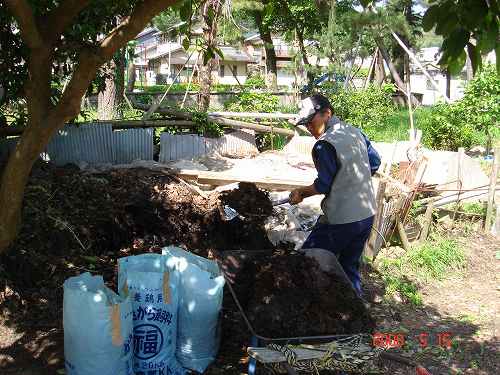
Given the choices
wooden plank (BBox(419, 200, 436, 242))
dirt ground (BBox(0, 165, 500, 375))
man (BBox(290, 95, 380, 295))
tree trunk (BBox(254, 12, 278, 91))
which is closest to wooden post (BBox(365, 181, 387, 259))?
dirt ground (BBox(0, 165, 500, 375))

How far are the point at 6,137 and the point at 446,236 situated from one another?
20.3ft

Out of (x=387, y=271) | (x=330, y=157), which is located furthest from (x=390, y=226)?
(x=330, y=157)

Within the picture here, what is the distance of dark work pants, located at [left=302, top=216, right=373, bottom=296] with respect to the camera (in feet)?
15.8

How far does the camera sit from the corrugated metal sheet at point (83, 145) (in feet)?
27.7

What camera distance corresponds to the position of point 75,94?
3.10 meters

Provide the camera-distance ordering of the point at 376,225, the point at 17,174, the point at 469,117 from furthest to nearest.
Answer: the point at 469,117 < the point at 376,225 < the point at 17,174

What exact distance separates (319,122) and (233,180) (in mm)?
3277

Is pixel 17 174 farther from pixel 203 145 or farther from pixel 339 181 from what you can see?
pixel 203 145

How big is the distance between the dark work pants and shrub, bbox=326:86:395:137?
43.8ft

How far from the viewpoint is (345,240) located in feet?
15.9

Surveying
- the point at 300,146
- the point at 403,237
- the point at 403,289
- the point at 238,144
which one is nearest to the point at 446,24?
the point at 403,289

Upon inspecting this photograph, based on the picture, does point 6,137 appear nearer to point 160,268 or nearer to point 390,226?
point 160,268

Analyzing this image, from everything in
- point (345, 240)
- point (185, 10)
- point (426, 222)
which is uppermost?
point (185, 10)

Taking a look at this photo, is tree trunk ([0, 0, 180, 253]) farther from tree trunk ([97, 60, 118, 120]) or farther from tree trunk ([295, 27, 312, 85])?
tree trunk ([295, 27, 312, 85])
